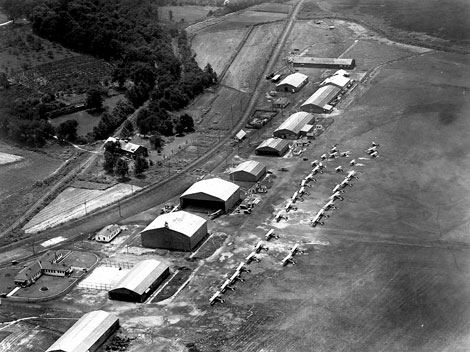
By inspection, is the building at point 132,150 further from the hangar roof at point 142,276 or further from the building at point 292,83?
the building at point 292,83

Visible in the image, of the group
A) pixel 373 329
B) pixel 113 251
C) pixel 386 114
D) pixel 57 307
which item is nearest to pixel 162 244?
pixel 113 251

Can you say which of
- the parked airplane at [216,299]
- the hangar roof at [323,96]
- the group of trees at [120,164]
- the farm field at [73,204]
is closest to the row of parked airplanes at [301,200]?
the parked airplane at [216,299]

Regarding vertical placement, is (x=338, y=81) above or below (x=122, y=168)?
below

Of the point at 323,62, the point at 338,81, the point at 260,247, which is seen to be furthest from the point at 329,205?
the point at 323,62

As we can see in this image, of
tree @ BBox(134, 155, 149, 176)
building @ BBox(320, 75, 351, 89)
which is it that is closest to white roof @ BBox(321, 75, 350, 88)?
building @ BBox(320, 75, 351, 89)

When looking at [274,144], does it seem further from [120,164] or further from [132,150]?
[120,164]

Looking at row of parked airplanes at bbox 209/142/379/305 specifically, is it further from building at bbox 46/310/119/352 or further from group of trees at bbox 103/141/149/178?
group of trees at bbox 103/141/149/178
